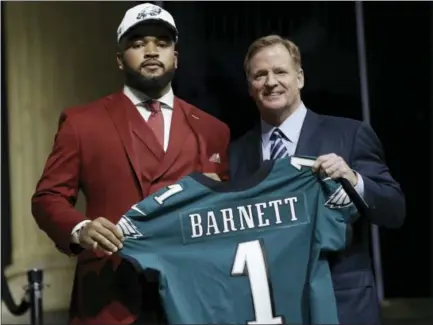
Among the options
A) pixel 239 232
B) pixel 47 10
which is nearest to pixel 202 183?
pixel 239 232

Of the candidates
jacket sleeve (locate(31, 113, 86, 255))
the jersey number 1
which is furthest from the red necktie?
the jersey number 1

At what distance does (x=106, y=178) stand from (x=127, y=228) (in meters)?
0.10

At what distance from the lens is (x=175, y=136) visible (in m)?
1.21

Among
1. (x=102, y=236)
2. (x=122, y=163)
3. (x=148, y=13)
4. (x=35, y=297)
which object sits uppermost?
(x=148, y=13)

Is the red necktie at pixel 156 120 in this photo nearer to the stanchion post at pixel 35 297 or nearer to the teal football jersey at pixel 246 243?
the teal football jersey at pixel 246 243

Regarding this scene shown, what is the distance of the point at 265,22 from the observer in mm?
1467

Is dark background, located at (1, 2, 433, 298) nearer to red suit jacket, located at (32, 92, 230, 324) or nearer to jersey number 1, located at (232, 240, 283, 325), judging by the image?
red suit jacket, located at (32, 92, 230, 324)

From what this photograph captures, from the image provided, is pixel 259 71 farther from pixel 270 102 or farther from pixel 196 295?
pixel 196 295

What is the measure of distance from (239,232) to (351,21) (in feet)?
1.90

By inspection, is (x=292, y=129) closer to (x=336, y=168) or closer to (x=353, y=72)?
(x=336, y=168)

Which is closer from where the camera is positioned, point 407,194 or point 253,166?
A: point 253,166

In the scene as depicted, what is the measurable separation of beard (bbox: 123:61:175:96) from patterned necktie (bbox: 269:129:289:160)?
0.21 m

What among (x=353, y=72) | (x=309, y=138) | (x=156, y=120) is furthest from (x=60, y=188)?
(x=353, y=72)

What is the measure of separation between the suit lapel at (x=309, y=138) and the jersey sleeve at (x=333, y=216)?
0.06 m
